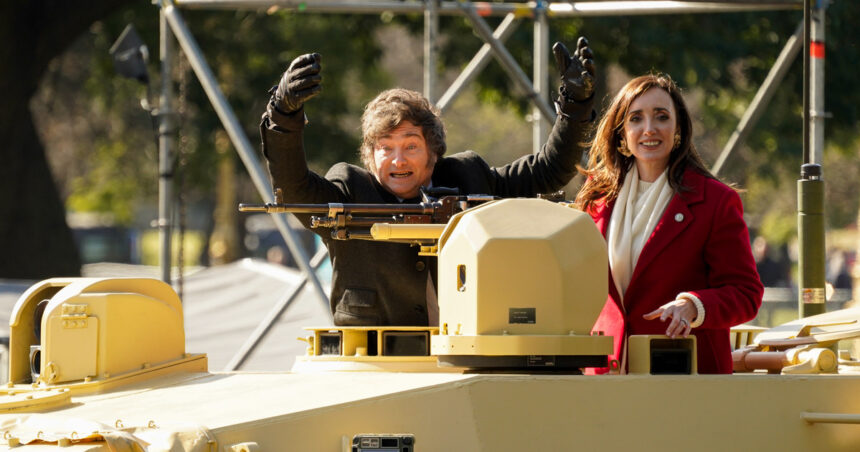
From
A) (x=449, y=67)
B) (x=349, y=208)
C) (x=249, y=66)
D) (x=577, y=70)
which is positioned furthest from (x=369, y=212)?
(x=249, y=66)

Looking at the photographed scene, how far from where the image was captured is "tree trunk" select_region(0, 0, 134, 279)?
1697 cm

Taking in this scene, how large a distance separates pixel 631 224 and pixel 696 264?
28 cm

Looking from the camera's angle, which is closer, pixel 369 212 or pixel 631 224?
pixel 631 224

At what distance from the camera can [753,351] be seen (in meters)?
5.60

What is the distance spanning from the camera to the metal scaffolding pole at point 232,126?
953 cm

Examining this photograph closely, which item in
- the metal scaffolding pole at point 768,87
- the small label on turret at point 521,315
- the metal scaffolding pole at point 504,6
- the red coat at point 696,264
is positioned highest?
the metal scaffolding pole at point 504,6

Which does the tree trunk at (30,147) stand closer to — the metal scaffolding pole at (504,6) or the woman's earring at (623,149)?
the metal scaffolding pole at (504,6)

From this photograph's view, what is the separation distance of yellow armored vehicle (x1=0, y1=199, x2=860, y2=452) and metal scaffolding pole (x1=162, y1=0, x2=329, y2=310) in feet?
15.6

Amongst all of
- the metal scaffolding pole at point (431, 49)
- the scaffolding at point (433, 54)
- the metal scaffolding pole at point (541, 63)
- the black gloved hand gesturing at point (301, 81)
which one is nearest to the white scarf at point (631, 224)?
the black gloved hand gesturing at point (301, 81)

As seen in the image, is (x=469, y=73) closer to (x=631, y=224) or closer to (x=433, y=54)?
(x=433, y=54)

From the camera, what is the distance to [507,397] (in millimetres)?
4281

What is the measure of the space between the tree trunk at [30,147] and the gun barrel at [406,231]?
501 inches

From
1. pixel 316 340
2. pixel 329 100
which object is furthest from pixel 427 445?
pixel 329 100

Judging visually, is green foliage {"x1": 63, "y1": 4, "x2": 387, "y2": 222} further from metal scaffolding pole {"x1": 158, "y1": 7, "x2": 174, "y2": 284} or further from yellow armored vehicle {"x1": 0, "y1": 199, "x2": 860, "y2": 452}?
yellow armored vehicle {"x1": 0, "y1": 199, "x2": 860, "y2": 452}
